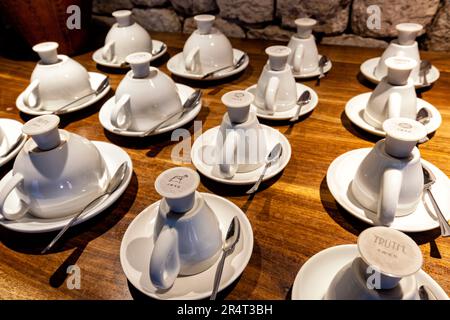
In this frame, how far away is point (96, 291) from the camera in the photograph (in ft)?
1.69

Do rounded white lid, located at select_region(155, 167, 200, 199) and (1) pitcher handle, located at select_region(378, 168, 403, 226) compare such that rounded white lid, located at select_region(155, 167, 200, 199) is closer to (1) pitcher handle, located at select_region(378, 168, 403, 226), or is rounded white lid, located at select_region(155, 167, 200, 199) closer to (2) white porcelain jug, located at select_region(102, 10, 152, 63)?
(1) pitcher handle, located at select_region(378, 168, 403, 226)

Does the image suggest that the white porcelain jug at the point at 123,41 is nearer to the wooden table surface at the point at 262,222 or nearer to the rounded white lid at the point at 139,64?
the wooden table surface at the point at 262,222

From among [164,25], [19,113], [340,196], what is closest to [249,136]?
[340,196]

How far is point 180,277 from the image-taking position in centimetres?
50

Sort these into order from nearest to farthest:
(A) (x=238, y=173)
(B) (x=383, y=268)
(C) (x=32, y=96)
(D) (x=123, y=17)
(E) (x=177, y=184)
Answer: (B) (x=383, y=268), (E) (x=177, y=184), (A) (x=238, y=173), (C) (x=32, y=96), (D) (x=123, y=17)

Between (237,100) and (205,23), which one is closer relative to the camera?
(237,100)

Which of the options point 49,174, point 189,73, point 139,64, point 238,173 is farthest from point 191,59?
point 49,174

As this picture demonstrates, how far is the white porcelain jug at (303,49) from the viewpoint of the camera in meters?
1.01

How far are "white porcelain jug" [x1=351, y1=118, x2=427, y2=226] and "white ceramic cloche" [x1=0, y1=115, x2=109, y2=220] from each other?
485mm

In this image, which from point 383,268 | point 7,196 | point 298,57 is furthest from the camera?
point 298,57

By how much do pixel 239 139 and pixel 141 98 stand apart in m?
0.28

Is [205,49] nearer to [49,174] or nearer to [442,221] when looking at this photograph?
[49,174]

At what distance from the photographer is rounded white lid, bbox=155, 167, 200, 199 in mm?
458

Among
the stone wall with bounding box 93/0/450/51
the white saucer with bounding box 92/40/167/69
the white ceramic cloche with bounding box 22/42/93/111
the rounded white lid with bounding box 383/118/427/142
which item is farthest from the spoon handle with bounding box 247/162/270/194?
the stone wall with bounding box 93/0/450/51
